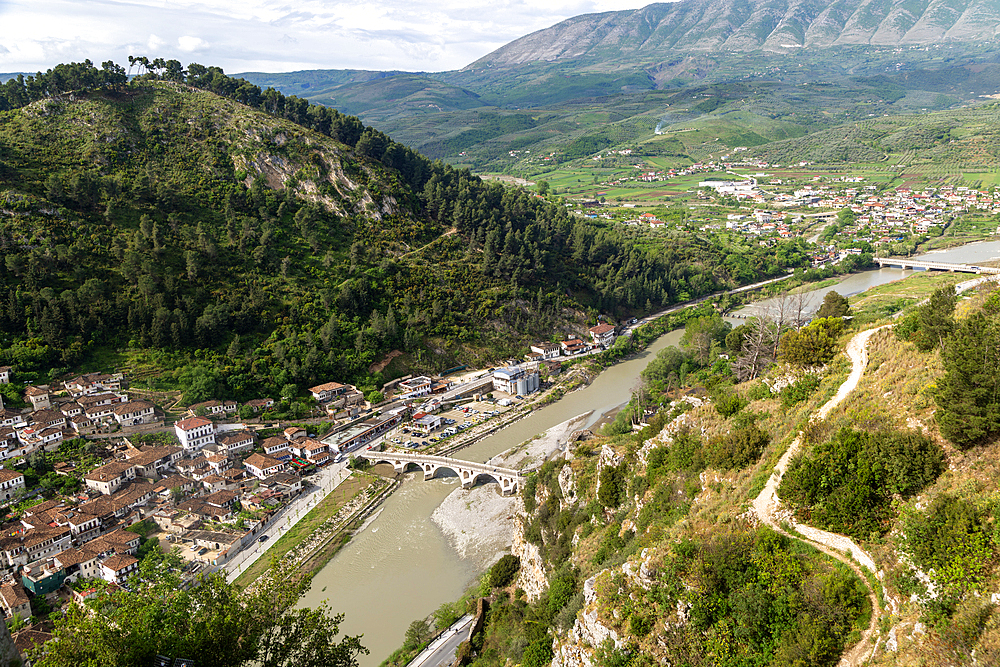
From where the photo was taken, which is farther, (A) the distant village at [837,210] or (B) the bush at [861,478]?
(A) the distant village at [837,210]

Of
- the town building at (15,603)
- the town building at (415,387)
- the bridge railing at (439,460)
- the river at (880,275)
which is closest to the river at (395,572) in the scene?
the bridge railing at (439,460)

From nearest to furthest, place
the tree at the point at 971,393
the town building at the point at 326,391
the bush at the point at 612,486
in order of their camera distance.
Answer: the tree at the point at 971,393 < the bush at the point at 612,486 < the town building at the point at 326,391

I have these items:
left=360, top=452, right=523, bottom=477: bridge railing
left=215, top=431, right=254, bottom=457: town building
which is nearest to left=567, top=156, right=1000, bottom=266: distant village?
left=360, top=452, right=523, bottom=477: bridge railing

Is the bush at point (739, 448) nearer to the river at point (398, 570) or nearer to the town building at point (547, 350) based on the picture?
the river at point (398, 570)

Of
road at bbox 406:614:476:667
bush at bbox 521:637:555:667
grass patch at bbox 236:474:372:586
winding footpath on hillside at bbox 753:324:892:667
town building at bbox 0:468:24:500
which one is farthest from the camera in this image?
town building at bbox 0:468:24:500

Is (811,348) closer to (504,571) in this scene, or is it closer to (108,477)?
(504,571)

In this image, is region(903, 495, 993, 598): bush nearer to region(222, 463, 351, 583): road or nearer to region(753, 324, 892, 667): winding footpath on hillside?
region(753, 324, 892, 667): winding footpath on hillside
